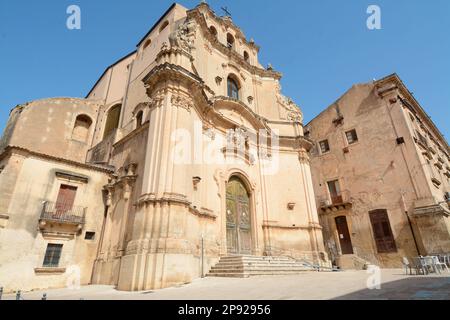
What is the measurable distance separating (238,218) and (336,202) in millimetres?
11427

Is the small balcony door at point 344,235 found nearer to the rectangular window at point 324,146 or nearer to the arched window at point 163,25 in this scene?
the rectangular window at point 324,146

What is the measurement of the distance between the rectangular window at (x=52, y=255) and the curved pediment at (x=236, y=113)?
1099 cm

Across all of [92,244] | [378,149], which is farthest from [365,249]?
[92,244]

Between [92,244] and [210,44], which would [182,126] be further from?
[210,44]

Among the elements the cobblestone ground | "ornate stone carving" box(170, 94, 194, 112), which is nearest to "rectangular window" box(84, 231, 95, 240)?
the cobblestone ground

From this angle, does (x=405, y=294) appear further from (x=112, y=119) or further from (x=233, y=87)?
(x=112, y=119)

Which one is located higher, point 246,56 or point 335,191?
point 246,56

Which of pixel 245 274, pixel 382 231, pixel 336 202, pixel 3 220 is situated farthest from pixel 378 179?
pixel 3 220

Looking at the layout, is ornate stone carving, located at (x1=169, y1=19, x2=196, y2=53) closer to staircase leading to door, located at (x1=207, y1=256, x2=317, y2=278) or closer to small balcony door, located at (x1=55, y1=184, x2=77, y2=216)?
small balcony door, located at (x1=55, y1=184, x2=77, y2=216)

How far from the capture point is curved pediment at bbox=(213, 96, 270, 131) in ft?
53.1

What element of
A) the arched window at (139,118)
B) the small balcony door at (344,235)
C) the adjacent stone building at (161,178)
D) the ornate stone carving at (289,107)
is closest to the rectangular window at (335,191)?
the small balcony door at (344,235)

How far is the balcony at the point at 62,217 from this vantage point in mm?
12086

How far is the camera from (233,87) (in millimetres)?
20547

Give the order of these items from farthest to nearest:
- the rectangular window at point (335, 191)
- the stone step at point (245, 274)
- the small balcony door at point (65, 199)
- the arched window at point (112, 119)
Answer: the rectangular window at point (335, 191) < the arched window at point (112, 119) < the small balcony door at point (65, 199) < the stone step at point (245, 274)
